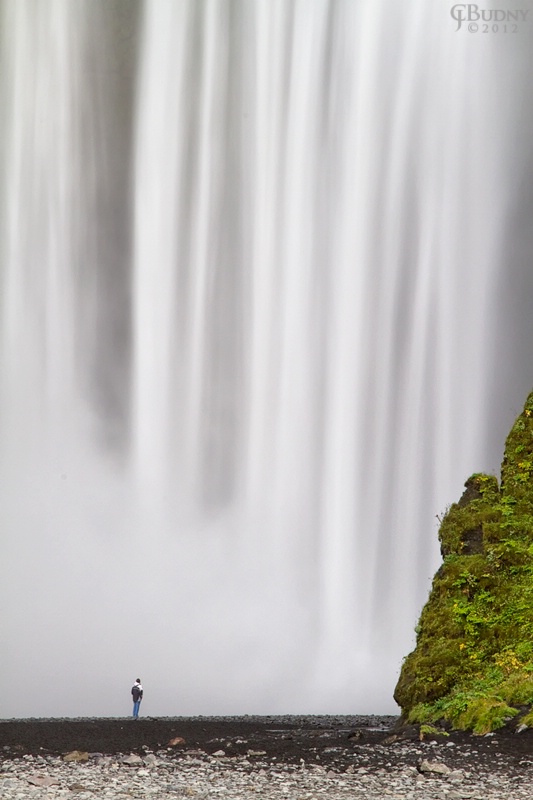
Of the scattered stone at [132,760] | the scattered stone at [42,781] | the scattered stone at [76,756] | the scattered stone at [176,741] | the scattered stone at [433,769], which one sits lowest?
the scattered stone at [176,741]

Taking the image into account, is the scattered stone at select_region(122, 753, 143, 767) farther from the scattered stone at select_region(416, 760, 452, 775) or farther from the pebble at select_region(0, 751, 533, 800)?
the scattered stone at select_region(416, 760, 452, 775)

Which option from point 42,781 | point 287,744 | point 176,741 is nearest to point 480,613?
point 287,744

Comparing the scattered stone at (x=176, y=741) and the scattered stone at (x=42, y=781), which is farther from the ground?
the scattered stone at (x=42, y=781)

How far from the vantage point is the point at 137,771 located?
44.4ft

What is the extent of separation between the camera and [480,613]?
63.3 feet

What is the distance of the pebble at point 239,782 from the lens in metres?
11.5

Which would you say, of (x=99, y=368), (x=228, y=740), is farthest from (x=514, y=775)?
(x=99, y=368)

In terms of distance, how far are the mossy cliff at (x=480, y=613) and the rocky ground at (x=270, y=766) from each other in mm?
1222

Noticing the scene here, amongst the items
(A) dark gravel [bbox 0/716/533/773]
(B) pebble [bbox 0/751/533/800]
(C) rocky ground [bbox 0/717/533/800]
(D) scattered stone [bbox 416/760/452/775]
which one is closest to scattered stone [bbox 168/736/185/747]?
(C) rocky ground [bbox 0/717/533/800]

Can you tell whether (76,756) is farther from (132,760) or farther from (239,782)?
(239,782)

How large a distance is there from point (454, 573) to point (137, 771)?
374 inches

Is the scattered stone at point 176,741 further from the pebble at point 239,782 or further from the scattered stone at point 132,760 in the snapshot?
the pebble at point 239,782

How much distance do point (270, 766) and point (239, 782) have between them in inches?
55.1

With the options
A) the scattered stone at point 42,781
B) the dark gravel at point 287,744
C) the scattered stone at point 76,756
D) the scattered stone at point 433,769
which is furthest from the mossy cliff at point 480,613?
the scattered stone at point 42,781
